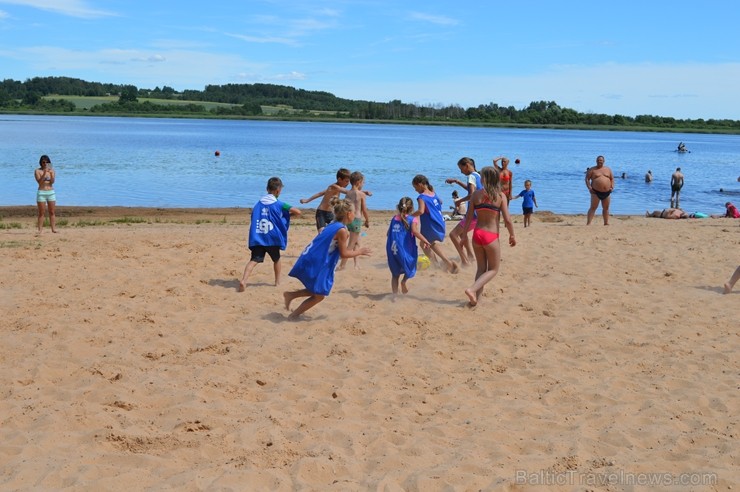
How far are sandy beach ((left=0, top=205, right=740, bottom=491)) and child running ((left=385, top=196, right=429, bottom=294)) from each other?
449 mm

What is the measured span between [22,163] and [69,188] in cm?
1099

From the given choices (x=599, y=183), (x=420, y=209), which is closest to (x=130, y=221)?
(x=420, y=209)

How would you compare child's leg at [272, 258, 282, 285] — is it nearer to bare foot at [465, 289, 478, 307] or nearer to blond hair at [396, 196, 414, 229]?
blond hair at [396, 196, 414, 229]

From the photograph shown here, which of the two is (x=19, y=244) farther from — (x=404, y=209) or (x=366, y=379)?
(x=366, y=379)

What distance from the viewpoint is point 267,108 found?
17112 centimetres

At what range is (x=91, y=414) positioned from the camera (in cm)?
534

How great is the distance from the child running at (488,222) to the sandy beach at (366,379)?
1.27ft

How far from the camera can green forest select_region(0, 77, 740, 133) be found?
149625 mm

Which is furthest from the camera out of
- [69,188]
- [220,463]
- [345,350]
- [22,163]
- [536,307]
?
[22,163]

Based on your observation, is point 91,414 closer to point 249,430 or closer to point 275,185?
point 249,430

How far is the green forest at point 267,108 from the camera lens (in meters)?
150

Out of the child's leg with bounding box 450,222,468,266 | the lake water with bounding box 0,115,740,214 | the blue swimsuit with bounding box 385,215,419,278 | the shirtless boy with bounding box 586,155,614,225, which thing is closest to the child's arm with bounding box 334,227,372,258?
the blue swimsuit with bounding box 385,215,419,278

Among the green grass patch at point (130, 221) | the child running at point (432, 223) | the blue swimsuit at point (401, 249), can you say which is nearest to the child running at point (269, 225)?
the blue swimsuit at point (401, 249)

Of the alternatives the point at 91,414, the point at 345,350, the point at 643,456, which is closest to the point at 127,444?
the point at 91,414
